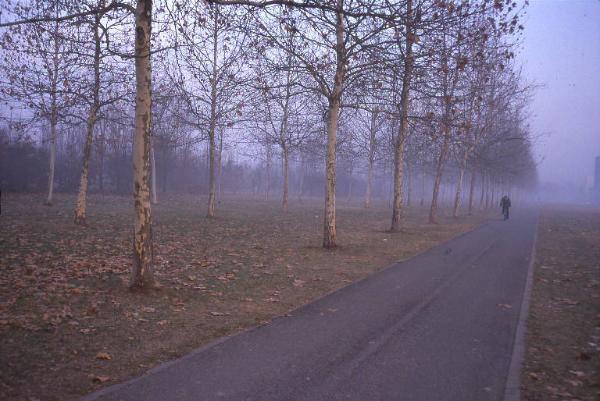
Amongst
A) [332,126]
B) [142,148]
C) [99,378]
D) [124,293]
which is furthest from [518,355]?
[332,126]

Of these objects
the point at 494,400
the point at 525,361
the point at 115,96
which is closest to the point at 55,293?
Result: the point at 494,400

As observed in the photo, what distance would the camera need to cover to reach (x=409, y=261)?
11.7m

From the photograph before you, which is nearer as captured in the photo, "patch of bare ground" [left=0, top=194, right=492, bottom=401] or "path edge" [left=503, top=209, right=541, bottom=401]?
"path edge" [left=503, top=209, right=541, bottom=401]

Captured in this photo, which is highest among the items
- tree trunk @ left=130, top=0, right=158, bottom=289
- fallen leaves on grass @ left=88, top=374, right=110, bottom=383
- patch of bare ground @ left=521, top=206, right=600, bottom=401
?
tree trunk @ left=130, top=0, right=158, bottom=289

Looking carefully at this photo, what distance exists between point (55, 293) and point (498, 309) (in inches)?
279

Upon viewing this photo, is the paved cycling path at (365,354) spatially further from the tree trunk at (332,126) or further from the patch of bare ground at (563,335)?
the tree trunk at (332,126)

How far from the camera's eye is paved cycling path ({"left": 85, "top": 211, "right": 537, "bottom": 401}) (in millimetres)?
4098

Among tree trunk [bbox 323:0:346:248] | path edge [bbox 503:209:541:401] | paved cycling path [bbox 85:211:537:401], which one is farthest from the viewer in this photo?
tree trunk [bbox 323:0:346:248]

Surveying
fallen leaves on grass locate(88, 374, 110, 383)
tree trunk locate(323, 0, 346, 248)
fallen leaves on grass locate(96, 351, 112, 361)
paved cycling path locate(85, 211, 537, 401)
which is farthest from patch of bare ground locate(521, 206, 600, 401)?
tree trunk locate(323, 0, 346, 248)

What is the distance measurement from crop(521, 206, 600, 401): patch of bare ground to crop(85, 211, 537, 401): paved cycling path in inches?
11.6

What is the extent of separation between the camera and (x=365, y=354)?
5062mm

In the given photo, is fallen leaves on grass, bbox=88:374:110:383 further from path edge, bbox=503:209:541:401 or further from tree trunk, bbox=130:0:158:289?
path edge, bbox=503:209:541:401

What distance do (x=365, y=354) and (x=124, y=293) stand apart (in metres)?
4.08

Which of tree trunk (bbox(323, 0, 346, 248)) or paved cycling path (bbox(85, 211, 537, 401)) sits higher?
tree trunk (bbox(323, 0, 346, 248))
